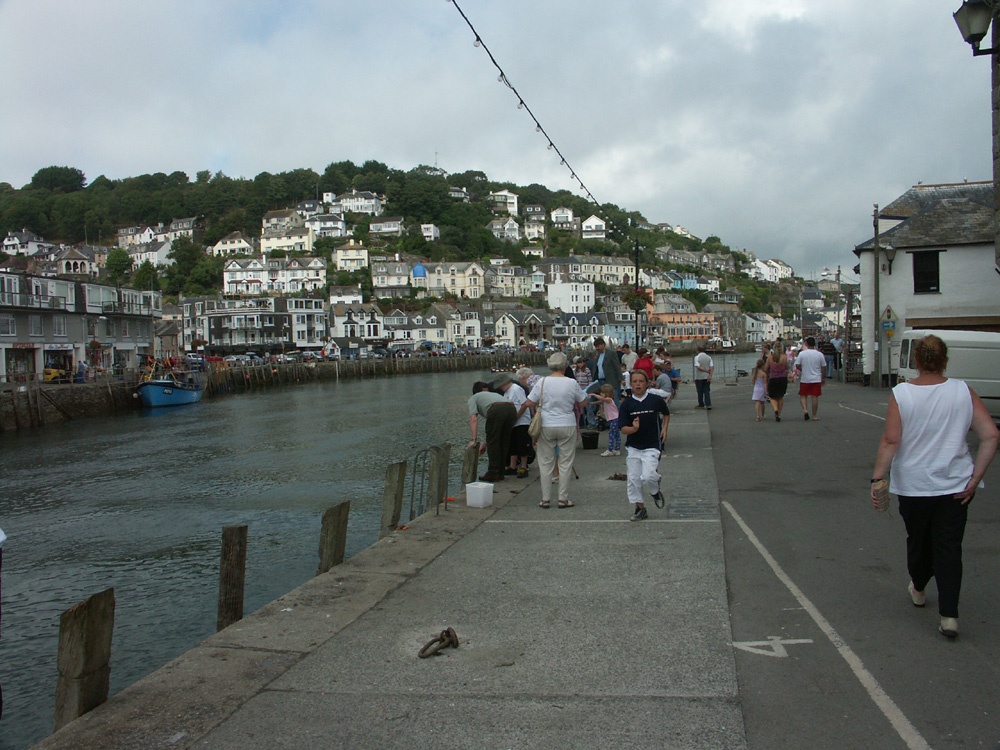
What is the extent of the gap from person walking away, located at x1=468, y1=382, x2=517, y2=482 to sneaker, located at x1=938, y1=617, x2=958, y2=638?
27.3 feet

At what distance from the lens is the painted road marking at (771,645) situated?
569 cm

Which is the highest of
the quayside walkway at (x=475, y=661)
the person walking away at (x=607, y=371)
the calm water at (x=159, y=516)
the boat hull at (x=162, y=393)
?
the person walking away at (x=607, y=371)

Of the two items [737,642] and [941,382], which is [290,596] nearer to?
[737,642]

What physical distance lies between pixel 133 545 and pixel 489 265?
533 ft

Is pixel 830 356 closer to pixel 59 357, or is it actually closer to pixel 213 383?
pixel 213 383

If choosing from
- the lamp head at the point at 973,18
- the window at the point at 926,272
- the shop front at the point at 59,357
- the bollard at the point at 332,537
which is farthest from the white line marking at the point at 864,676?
the shop front at the point at 59,357

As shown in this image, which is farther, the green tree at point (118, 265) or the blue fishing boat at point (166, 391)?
the green tree at point (118, 265)

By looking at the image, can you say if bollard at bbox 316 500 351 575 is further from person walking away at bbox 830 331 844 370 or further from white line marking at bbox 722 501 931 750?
person walking away at bbox 830 331 844 370

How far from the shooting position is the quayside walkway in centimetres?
469

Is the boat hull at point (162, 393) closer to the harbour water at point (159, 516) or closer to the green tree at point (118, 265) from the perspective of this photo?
the harbour water at point (159, 516)

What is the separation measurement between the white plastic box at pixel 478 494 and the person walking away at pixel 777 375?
35.0 ft

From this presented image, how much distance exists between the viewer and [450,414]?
4472 cm

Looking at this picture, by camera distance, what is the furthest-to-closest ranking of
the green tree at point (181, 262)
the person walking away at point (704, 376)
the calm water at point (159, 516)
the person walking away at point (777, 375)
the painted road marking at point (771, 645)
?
the green tree at point (181, 262), the person walking away at point (704, 376), the person walking away at point (777, 375), the calm water at point (159, 516), the painted road marking at point (771, 645)

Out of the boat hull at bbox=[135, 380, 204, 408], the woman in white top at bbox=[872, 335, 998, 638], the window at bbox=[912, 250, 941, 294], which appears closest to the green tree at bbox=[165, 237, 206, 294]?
the boat hull at bbox=[135, 380, 204, 408]
